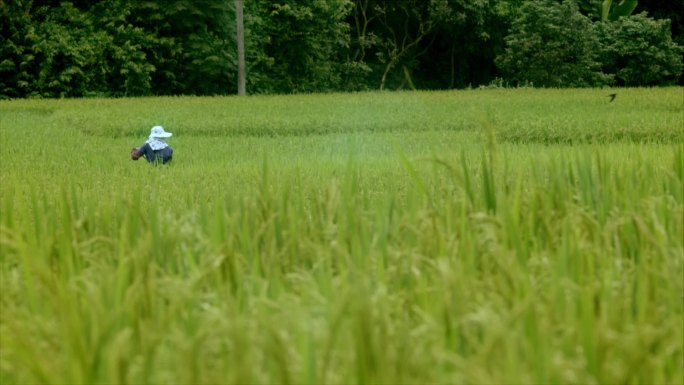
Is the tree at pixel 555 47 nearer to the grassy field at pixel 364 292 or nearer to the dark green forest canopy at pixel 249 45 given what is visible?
the dark green forest canopy at pixel 249 45

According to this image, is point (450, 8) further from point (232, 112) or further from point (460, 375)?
point (460, 375)

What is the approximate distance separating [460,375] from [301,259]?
2.99 ft

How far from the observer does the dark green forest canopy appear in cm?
2767

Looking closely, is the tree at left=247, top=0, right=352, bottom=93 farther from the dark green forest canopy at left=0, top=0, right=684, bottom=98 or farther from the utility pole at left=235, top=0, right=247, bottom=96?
the utility pole at left=235, top=0, right=247, bottom=96

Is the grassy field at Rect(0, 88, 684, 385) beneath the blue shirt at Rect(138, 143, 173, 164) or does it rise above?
above

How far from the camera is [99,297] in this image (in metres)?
1.44

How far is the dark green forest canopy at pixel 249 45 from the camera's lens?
1089 inches

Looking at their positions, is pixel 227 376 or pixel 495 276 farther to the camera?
pixel 495 276

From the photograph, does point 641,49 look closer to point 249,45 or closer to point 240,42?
point 249,45

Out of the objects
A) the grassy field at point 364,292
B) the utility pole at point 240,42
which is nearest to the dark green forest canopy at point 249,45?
the utility pole at point 240,42

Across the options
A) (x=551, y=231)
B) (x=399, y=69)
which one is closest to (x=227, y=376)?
(x=551, y=231)

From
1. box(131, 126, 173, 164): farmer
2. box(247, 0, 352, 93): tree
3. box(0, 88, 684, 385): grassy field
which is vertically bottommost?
box(247, 0, 352, 93): tree

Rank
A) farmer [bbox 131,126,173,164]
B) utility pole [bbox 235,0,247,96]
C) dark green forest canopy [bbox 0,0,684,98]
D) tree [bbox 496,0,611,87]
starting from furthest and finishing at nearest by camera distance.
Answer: tree [bbox 496,0,611,87]
dark green forest canopy [bbox 0,0,684,98]
utility pole [bbox 235,0,247,96]
farmer [bbox 131,126,173,164]

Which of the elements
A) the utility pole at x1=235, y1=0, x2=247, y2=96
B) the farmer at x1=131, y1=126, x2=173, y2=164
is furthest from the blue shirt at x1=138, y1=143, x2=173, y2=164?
the utility pole at x1=235, y1=0, x2=247, y2=96
